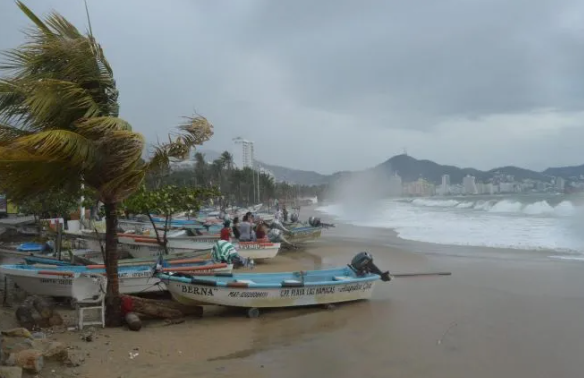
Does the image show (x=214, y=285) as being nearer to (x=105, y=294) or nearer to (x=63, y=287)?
(x=105, y=294)

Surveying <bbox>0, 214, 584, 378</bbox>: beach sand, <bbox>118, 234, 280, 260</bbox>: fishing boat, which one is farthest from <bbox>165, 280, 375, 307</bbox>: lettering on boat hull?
<bbox>118, 234, 280, 260</bbox>: fishing boat

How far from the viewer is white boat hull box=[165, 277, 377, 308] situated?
9867 mm

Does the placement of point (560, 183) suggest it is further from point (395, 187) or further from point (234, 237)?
point (234, 237)

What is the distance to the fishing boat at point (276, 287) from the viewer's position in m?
9.85

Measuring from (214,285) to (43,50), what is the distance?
17.7ft

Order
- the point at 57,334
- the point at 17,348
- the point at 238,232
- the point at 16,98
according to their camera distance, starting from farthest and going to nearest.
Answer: the point at 238,232
the point at 57,334
the point at 16,98
the point at 17,348

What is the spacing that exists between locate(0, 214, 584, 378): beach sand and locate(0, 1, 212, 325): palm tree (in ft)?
9.13

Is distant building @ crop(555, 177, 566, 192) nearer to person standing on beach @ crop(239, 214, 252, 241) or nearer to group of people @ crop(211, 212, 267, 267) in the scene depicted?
group of people @ crop(211, 212, 267, 267)

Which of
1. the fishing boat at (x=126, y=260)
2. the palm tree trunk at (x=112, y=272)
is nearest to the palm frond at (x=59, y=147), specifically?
the palm tree trunk at (x=112, y=272)

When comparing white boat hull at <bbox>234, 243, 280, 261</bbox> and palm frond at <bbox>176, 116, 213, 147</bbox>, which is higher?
palm frond at <bbox>176, 116, 213, 147</bbox>

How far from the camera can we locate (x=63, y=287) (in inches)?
423

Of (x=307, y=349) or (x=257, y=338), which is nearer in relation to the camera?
(x=307, y=349)

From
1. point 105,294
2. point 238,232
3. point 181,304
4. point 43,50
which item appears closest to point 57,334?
point 105,294

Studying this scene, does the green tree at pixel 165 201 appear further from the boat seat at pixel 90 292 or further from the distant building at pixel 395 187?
the distant building at pixel 395 187
